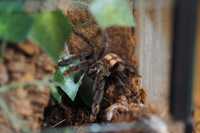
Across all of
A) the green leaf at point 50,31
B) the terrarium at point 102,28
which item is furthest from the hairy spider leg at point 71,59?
the green leaf at point 50,31

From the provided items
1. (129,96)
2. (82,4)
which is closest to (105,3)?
(82,4)

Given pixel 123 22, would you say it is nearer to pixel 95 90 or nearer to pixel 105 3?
pixel 105 3

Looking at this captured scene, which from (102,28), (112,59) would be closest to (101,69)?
(112,59)

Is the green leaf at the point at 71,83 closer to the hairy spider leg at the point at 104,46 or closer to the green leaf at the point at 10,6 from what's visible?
the hairy spider leg at the point at 104,46

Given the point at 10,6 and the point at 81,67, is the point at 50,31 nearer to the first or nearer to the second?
the point at 10,6

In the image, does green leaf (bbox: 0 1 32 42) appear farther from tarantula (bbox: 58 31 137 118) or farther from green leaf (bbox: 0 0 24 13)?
tarantula (bbox: 58 31 137 118)

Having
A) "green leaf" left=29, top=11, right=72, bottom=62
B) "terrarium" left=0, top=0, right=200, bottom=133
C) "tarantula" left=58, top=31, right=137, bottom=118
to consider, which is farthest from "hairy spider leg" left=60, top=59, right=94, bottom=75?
"green leaf" left=29, top=11, right=72, bottom=62
